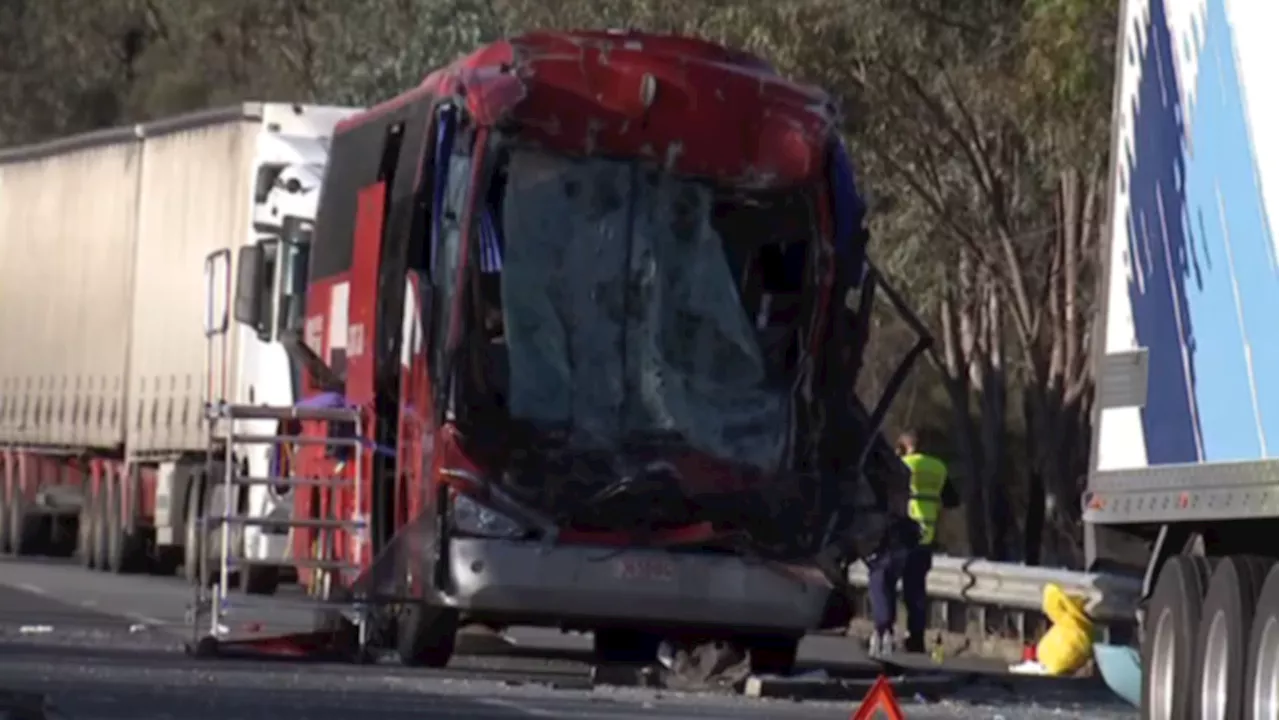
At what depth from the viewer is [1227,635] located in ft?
43.1

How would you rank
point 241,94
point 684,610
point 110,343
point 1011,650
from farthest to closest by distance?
point 241,94, point 110,343, point 1011,650, point 684,610

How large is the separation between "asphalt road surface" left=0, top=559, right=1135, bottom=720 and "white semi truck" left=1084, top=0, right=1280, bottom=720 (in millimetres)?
2773

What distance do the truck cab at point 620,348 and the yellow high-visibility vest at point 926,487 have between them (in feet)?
19.5

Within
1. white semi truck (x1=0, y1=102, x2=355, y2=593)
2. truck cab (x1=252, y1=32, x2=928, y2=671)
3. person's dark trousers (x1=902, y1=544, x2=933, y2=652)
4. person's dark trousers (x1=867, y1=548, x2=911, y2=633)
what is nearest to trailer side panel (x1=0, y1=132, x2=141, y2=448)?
white semi truck (x1=0, y1=102, x2=355, y2=593)

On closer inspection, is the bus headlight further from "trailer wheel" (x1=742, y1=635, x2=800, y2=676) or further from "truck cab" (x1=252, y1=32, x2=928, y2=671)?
"trailer wheel" (x1=742, y1=635, x2=800, y2=676)

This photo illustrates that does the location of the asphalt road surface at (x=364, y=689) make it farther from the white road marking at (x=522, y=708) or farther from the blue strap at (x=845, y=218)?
the blue strap at (x=845, y=218)

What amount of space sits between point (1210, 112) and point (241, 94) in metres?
56.9

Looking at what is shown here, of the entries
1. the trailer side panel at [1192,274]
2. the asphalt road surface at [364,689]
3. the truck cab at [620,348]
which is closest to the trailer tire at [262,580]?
the asphalt road surface at [364,689]

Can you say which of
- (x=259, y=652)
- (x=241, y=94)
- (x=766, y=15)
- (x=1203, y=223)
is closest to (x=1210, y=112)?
(x=1203, y=223)

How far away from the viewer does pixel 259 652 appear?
19.3m

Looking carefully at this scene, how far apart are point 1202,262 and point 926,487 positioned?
11.4 meters

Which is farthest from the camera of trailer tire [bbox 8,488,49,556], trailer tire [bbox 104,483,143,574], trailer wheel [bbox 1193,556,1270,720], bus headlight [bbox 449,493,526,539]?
trailer tire [bbox 8,488,49,556]

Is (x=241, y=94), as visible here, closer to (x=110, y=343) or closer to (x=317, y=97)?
(x=317, y=97)

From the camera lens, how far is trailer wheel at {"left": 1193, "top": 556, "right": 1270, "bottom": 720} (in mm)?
12984
